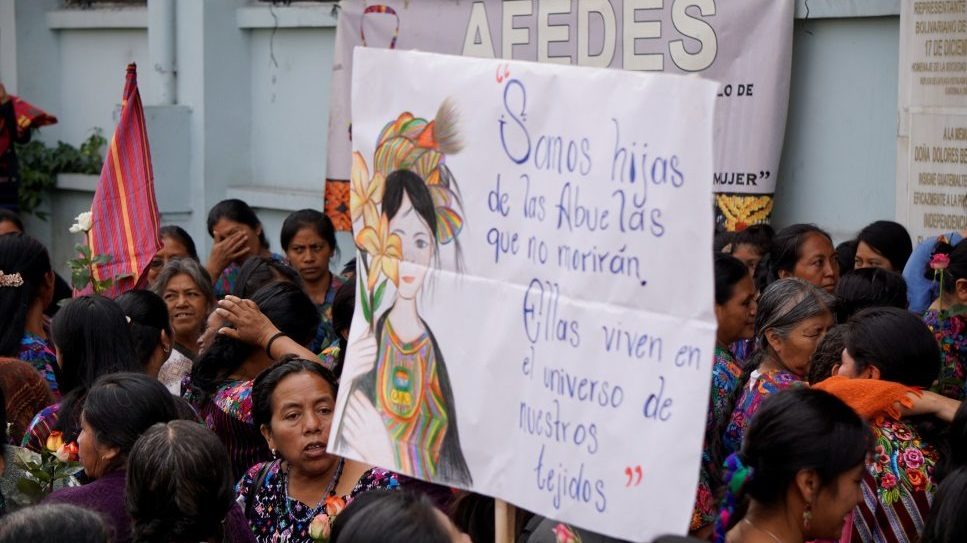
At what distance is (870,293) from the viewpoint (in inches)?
218

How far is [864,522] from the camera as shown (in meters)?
3.89

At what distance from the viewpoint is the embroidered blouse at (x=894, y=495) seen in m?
3.87

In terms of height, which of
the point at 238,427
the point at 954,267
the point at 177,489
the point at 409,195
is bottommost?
the point at 238,427

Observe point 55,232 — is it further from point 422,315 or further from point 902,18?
point 422,315

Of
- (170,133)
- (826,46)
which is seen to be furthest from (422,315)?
(170,133)

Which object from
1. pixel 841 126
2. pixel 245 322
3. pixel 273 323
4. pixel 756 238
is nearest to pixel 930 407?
pixel 245 322

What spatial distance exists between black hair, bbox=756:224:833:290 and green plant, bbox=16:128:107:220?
7185mm

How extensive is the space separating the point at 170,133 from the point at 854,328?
7.39 metres

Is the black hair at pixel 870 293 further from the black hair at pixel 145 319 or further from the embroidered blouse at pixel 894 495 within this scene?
the black hair at pixel 145 319

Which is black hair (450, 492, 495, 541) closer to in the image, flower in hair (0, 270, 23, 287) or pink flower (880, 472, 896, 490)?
pink flower (880, 472, 896, 490)

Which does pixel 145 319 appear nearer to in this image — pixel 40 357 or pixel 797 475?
pixel 40 357

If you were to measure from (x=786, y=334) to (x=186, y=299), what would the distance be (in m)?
2.67

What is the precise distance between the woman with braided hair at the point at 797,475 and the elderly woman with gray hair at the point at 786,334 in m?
1.35

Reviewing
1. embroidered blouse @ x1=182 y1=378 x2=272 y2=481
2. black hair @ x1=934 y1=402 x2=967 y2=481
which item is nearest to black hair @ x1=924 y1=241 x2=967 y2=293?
black hair @ x1=934 y1=402 x2=967 y2=481
